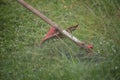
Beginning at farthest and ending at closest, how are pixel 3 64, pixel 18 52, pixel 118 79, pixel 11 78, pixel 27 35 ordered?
pixel 27 35 < pixel 18 52 < pixel 3 64 < pixel 11 78 < pixel 118 79

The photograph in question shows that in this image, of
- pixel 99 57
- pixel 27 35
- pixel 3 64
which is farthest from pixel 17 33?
pixel 99 57

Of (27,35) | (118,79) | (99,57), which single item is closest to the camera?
(118,79)

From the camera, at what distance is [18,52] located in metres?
4.53

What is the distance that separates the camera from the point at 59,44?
14.3 feet

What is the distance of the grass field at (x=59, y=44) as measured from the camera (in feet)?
11.4

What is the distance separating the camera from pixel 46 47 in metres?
4.47

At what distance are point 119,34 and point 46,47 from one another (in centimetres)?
132

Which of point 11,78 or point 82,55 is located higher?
point 82,55

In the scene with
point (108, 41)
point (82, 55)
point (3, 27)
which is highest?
point (108, 41)

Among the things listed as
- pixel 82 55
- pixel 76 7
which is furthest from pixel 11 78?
pixel 76 7

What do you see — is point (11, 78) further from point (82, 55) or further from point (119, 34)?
point (119, 34)

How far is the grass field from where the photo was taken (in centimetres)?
348

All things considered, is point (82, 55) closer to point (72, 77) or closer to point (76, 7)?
point (72, 77)

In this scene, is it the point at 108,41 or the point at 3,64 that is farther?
the point at 3,64
